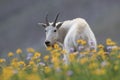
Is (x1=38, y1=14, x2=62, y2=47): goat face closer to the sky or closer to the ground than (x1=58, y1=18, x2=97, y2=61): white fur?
closer to the sky

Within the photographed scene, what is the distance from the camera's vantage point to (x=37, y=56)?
9.41 meters

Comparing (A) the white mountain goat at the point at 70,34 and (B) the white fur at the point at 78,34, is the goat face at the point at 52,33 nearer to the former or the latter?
(A) the white mountain goat at the point at 70,34

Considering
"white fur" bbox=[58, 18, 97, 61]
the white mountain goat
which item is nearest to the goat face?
the white mountain goat

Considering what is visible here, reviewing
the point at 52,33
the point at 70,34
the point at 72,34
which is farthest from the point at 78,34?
the point at 52,33

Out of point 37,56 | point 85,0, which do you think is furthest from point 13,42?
point 37,56

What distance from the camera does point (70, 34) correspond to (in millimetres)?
15586

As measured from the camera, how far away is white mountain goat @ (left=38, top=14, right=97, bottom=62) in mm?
14938

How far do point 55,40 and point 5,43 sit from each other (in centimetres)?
6249

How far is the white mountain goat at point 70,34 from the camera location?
14.9 m

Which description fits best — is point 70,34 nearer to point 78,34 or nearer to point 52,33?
point 78,34

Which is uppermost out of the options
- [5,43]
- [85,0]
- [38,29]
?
[85,0]

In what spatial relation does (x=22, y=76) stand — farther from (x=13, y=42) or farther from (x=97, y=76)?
(x=13, y=42)

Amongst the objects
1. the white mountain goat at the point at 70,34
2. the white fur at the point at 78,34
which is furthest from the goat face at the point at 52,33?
the white fur at the point at 78,34

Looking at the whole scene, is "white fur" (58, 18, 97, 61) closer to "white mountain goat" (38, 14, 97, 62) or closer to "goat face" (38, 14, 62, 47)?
"white mountain goat" (38, 14, 97, 62)
